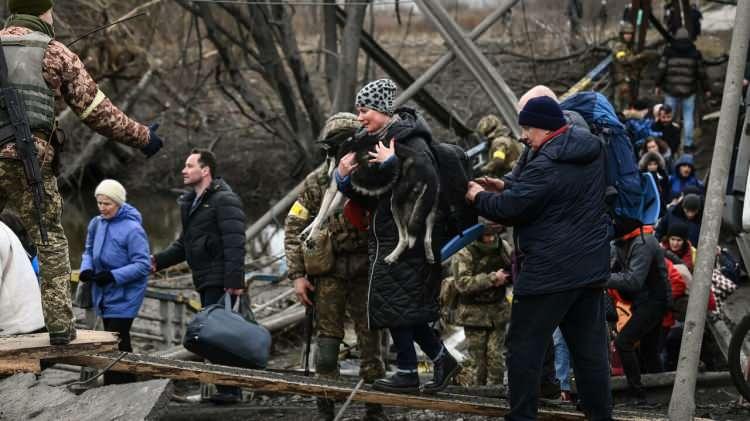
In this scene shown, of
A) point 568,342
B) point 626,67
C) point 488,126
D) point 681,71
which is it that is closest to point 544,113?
point 568,342

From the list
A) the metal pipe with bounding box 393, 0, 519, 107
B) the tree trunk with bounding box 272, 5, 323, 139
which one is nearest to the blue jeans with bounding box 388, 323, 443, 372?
the metal pipe with bounding box 393, 0, 519, 107

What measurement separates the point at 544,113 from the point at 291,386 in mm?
2139

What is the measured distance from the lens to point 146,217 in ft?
82.3

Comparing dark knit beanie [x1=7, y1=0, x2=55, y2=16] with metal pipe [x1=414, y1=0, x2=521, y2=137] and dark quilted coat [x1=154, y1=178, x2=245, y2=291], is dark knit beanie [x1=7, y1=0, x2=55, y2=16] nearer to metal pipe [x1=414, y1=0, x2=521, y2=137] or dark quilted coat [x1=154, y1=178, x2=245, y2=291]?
dark quilted coat [x1=154, y1=178, x2=245, y2=291]

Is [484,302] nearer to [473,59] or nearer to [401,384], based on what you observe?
[401,384]

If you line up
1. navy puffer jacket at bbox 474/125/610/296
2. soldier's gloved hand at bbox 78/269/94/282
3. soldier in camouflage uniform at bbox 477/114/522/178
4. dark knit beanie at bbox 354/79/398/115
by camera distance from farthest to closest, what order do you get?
soldier in camouflage uniform at bbox 477/114/522/178 → soldier's gloved hand at bbox 78/269/94/282 → dark knit beanie at bbox 354/79/398/115 → navy puffer jacket at bbox 474/125/610/296

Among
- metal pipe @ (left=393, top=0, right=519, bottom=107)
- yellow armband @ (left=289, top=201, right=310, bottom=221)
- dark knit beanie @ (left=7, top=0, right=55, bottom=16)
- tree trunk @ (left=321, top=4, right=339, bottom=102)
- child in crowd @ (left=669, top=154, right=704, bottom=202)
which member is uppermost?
tree trunk @ (left=321, top=4, right=339, bottom=102)

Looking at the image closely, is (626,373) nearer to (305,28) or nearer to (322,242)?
(322,242)

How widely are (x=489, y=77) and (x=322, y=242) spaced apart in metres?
6.67

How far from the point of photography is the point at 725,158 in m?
6.61

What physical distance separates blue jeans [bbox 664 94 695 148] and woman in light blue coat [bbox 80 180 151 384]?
10059mm

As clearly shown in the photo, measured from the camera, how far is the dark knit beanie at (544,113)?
6.14 metres

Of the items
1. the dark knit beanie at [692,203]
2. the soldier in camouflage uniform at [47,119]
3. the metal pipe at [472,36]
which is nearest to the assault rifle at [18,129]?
the soldier in camouflage uniform at [47,119]

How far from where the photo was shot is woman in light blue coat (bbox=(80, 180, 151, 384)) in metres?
8.83
